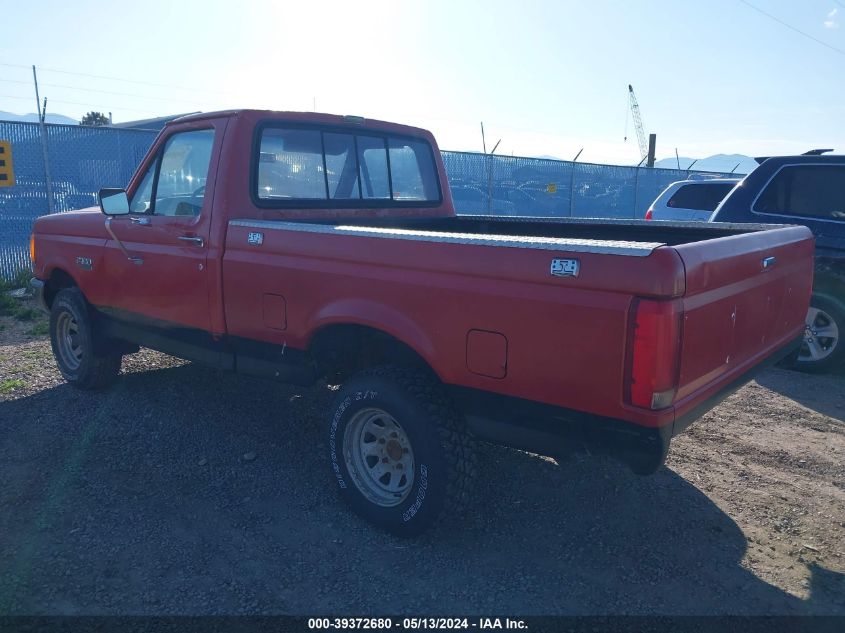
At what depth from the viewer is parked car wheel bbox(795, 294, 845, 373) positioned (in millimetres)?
6207

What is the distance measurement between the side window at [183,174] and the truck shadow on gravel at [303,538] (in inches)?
63.8

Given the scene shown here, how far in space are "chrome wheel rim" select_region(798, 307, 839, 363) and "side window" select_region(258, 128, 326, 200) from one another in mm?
Result: 4772

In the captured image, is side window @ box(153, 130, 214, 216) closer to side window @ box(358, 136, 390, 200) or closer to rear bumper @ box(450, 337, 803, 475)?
side window @ box(358, 136, 390, 200)

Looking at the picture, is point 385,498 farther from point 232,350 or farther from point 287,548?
point 232,350

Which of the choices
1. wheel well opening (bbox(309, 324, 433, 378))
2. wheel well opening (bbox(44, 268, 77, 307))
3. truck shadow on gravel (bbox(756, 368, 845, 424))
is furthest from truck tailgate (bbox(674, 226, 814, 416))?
wheel well opening (bbox(44, 268, 77, 307))

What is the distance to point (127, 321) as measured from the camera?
5.05m

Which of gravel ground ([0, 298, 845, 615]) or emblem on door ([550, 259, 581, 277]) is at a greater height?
emblem on door ([550, 259, 581, 277])

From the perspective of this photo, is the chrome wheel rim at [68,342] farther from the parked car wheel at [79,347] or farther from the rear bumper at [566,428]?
the rear bumper at [566,428]

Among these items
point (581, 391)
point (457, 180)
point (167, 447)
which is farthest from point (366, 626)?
point (457, 180)

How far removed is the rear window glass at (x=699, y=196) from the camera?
931 centimetres

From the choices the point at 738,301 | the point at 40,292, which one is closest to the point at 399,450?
the point at 738,301

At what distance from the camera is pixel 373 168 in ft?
16.3

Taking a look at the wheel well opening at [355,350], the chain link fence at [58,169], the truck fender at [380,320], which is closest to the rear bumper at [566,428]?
the truck fender at [380,320]

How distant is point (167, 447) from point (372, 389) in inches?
78.1
